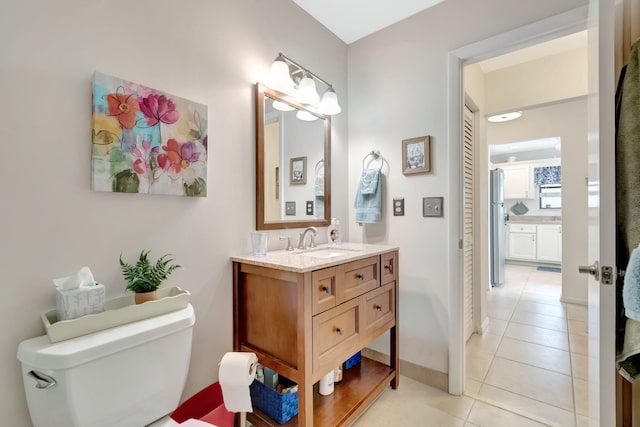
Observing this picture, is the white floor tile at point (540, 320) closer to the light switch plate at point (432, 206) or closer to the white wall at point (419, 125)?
the white wall at point (419, 125)

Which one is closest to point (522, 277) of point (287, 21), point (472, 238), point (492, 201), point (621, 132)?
point (492, 201)

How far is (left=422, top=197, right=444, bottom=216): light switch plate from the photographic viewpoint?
1.86 m

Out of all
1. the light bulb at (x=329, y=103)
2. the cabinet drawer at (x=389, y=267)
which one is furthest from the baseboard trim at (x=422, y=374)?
the light bulb at (x=329, y=103)

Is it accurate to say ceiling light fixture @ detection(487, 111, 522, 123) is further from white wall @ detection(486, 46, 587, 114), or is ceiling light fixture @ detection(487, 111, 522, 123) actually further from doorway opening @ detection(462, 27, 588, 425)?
white wall @ detection(486, 46, 587, 114)

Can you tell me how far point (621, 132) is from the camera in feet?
3.31

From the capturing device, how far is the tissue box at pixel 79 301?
Answer: 90cm

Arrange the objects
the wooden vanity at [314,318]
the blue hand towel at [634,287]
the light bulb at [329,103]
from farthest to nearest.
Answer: the light bulb at [329,103], the wooden vanity at [314,318], the blue hand towel at [634,287]

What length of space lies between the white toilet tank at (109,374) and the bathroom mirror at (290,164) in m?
0.79

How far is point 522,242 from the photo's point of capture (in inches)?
233

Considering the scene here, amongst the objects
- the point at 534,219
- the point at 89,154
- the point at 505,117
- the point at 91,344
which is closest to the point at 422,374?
the point at 91,344

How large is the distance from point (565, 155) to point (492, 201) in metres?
1.03

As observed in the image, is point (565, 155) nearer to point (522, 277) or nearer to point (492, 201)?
point (492, 201)

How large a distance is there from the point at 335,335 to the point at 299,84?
152 cm

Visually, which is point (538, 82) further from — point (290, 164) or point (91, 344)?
point (91, 344)
